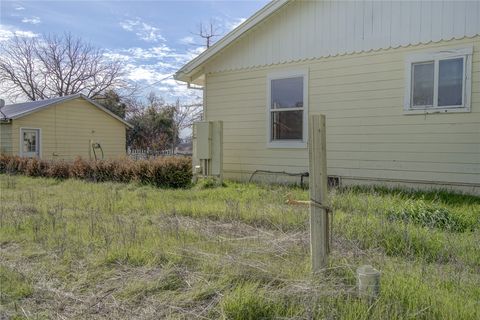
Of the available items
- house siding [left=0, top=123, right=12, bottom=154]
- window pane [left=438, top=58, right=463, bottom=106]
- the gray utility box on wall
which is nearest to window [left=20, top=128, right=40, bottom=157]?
house siding [left=0, top=123, right=12, bottom=154]

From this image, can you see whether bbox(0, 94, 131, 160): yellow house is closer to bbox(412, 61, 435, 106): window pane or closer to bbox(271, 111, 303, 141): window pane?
bbox(271, 111, 303, 141): window pane

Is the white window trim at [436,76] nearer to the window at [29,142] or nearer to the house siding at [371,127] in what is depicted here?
the house siding at [371,127]

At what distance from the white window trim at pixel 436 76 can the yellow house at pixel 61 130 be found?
15111mm

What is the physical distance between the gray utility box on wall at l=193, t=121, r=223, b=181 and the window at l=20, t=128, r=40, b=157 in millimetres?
14044

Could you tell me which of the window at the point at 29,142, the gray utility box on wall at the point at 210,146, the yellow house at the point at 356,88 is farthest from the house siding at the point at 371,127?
the window at the point at 29,142

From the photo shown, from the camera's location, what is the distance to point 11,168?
14.6 m

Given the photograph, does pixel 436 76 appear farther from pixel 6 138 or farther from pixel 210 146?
pixel 6 138

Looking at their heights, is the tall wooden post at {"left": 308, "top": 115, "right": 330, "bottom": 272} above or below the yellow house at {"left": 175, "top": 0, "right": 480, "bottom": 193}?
below

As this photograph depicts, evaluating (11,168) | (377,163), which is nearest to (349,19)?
(377,163)

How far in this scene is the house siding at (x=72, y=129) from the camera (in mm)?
19953

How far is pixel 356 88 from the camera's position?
315 inches

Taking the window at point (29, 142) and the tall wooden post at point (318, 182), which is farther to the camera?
the window at point (29, 142)

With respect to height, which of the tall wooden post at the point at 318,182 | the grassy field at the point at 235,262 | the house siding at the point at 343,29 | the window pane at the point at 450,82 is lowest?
the grassy field at the point at 235,262

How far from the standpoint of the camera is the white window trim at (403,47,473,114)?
22.2ft
